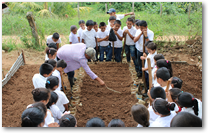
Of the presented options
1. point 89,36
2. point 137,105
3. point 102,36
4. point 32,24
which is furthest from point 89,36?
point 137,105

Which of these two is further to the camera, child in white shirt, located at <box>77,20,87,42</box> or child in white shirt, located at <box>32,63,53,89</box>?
child in white shirt, located at <box>77,20,87,42</box>

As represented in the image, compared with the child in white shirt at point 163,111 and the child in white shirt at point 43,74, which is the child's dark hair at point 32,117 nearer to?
the child in white shirt at point 43,74

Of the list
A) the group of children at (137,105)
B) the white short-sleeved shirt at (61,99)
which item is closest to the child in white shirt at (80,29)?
the group of children at (137,105)

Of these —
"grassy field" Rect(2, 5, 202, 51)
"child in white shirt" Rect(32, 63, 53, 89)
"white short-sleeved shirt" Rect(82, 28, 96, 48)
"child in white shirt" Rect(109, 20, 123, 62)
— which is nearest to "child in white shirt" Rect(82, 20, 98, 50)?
"white short-sleeved shirt" Rect(82, 28, 96, 48)

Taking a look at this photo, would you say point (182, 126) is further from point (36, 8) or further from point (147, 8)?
point (36, 8)

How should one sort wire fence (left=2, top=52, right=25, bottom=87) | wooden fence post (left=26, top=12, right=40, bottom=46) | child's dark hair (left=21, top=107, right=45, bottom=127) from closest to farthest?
1. child's dark hair (left=21, top=107, right=45, bottom=127)
2. wire fence (left=2, top=52, right=25, bottom=87)
3. wooden fence post (left=26, top=12, right=40, bottom=46)

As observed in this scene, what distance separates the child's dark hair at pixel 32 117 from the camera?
73.4 inches

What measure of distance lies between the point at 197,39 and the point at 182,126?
6865mm

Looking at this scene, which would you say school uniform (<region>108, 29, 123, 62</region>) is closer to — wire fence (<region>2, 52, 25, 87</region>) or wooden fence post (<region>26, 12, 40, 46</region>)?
wire fence (<region>2, 52, 25, 87</region>)

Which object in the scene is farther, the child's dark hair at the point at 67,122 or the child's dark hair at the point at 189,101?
the child's dark hair at the point at 189,101

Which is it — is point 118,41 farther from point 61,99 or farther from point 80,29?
point 61,99

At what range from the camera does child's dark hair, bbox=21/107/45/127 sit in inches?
73.4

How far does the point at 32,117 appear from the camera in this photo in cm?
191

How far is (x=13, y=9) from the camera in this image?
1198 cm
